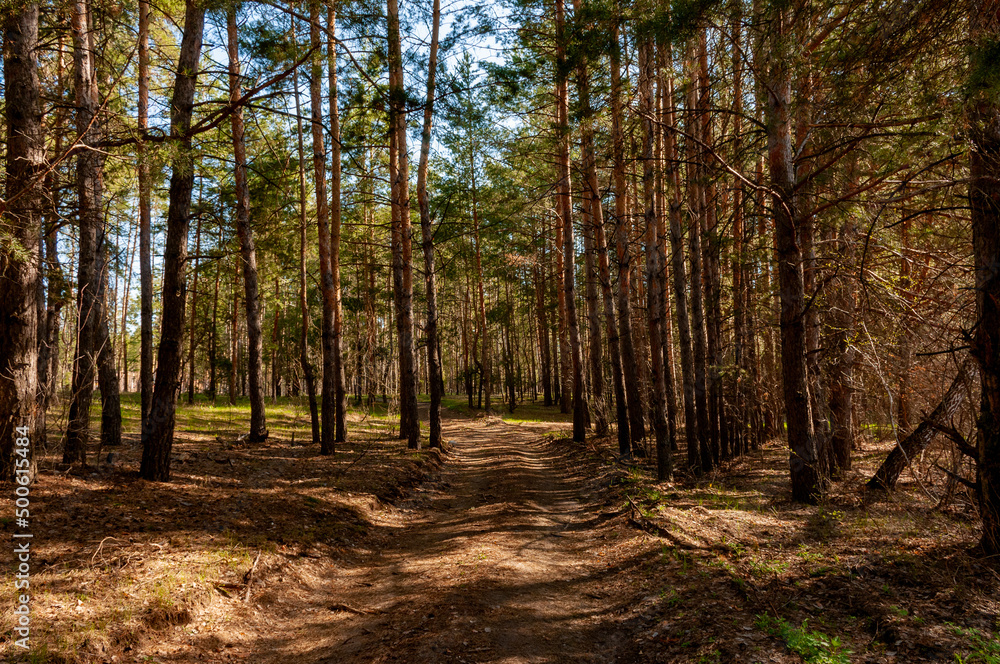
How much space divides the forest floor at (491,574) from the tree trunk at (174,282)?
518 mm

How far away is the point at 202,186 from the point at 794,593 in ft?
73.3

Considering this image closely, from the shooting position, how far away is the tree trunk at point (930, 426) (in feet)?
17.1

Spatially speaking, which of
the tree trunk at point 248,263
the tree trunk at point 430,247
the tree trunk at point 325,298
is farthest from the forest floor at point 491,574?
the tree trunk at point 430,247

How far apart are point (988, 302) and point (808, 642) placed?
3.64m

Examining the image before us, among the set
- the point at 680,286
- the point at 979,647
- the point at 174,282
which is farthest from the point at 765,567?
the point at 174,282

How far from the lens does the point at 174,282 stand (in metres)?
7.57

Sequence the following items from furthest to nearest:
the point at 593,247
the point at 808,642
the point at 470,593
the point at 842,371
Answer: the point at 593,247
the point at 842,371
the point at 470,593
the point at 808,642

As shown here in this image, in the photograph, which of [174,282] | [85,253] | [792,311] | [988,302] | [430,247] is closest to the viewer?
[988,302]

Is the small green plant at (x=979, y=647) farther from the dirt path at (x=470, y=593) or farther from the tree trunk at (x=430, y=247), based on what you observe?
the tree trunk at (x=430, y=247)

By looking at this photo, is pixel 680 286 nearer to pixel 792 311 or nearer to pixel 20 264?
pixel 792 311

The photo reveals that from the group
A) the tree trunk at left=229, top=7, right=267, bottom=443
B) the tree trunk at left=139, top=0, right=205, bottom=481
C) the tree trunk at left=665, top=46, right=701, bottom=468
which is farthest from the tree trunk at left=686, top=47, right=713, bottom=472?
the tree trunk at left=229, top=7, right=267, bottom=443

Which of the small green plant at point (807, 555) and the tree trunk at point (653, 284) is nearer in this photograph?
the small green plant at point (807, 555)

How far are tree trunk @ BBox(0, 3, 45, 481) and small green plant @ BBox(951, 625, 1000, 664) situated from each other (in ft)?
30.6

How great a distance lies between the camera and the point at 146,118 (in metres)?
11.4
